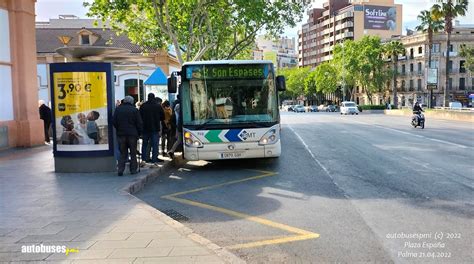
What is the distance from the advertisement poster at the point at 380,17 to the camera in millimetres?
124062

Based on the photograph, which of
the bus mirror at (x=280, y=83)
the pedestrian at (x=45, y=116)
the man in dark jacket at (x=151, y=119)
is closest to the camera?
the bus mirror at (x=280, y=83)

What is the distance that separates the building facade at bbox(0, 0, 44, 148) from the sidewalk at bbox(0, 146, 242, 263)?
25.0 ft

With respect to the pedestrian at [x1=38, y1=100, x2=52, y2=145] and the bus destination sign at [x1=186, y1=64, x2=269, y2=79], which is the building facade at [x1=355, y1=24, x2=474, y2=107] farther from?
the bus destination sign at [x1=186, y1=64, x2=269, y2=79]

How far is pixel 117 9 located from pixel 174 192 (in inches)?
647

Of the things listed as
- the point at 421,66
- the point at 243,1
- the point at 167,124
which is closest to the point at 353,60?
the point at 421,66

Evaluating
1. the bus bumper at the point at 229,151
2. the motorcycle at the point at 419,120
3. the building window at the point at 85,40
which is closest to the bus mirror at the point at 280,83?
the bus bumper at the point at 229,151

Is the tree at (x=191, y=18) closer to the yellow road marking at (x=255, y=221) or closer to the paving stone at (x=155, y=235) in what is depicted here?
the yellow road marking at (x=255, y=221)

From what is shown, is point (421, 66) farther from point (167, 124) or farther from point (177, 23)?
point (167, 124)

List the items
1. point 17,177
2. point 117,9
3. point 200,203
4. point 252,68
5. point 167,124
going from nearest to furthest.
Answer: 1. point 200,203
2. point 17,177
3. point 252,68
4. point 167,124
5. point 117,9

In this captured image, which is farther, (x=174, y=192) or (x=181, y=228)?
(x=174, y=192)

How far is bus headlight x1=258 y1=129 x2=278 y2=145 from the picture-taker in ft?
37.5

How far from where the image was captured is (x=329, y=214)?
703 cm

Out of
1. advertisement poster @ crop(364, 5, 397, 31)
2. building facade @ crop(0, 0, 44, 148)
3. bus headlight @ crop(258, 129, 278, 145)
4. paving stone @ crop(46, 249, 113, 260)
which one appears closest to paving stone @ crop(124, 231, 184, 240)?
paving stone @ crop(46, 249, 113, 260)

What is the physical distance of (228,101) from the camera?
11.7 metres
